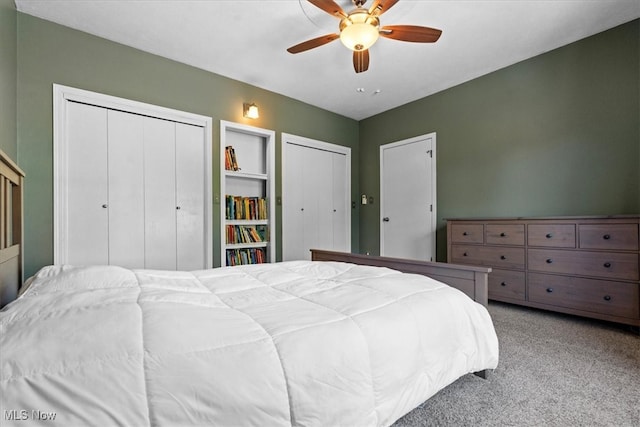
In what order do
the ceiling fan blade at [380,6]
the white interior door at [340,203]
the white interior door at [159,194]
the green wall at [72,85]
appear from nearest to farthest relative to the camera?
the ceiling fan blade at [380,6], the green wall at [72,85], the white interior door at [159,194], the white interior door at [340,203]

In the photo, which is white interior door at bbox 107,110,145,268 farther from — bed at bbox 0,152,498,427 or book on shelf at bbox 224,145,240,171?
bed at bbox 0,152,498,427

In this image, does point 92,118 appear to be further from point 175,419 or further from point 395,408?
point 395,408

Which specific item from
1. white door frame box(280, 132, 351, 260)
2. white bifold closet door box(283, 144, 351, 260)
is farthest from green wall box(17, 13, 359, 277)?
white bifold closet door box(283, 144, 351, 260)

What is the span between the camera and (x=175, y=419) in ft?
2.32

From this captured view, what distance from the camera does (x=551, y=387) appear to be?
1586mm

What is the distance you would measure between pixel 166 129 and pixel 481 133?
3505 millimetres

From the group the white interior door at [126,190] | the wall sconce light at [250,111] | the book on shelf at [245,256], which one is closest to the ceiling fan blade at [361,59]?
the wall sconce light at [250,111]

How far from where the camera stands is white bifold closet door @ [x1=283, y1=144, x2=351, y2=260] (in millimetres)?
4156

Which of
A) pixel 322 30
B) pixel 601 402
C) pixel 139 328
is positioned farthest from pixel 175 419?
pixel 322 30

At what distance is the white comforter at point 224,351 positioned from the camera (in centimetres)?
67

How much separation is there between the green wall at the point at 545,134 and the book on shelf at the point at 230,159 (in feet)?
8.03

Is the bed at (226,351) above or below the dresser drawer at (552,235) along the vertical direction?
below

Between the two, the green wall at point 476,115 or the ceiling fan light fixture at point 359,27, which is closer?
the ceiling fan light fixture at point 359,27

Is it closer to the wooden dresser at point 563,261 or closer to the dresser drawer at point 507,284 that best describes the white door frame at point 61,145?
the wooden dresser at point 563,261
